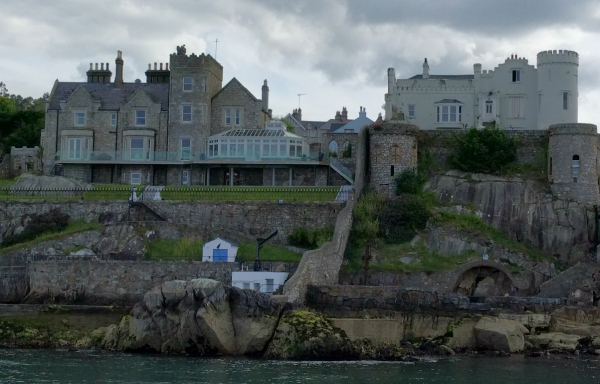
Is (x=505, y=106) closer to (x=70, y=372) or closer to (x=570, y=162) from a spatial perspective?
(x=570, y=162)

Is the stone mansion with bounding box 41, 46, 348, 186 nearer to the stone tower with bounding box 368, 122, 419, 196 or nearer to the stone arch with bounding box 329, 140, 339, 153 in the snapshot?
the stone arch with bounding box 329, 140, 339, 153

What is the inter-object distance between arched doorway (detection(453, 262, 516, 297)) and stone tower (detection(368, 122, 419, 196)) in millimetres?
7065

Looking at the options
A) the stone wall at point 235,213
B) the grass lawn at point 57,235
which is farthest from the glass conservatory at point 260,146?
the grass lawn at point 57,235

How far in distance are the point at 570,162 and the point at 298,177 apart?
14838 mm

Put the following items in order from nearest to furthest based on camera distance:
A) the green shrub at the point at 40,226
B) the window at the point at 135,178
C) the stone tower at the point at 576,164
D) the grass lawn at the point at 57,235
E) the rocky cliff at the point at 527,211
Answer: the grass lawn at the point at 57,235
the rocky cliff at the point at 527,211
the green shrub at the point at 40,226
the stone tower at the point at 576,164
the window at the point at 135,178

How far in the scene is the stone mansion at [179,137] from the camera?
60.9 meters

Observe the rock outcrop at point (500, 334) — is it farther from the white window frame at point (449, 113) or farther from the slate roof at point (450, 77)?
the slate roof at point (450, 77)

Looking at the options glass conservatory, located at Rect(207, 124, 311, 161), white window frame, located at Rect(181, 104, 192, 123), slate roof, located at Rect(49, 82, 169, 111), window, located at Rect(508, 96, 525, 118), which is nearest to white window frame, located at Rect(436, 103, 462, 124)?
window, located at Rect(508, 96, 525, 118)

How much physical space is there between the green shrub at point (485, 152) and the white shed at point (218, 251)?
13671 mm

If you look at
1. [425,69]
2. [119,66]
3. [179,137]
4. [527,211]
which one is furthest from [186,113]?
[527,211]

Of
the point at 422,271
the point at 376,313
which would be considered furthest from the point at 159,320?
the point at 422,271

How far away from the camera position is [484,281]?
168 feet

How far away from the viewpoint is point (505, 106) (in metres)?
61.7

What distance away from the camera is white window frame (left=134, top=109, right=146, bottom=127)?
6369cm
